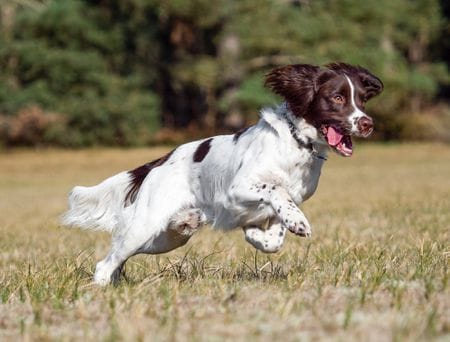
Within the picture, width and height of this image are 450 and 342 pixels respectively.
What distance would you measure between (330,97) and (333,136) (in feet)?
0.85

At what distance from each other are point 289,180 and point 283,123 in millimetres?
361

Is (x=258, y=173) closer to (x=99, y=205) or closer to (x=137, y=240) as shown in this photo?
(x=137, y=240)

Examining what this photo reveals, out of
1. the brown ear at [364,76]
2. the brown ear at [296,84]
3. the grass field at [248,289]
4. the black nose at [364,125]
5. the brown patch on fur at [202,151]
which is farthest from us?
the brown patch on fur at [202,151]

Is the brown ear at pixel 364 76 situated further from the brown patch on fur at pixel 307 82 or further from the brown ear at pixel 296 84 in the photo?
the brown ear at pixel 296 84

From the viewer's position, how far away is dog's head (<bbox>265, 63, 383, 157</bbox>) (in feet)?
18.3

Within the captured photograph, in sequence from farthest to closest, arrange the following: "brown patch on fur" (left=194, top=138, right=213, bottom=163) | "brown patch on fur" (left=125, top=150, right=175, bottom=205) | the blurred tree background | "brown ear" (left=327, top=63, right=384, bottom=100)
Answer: the blurred tree background
"brown patch on fur" (left=125, top=150, right=175, bottom=205)
"brown patch on fur" (left=194, top=138, right=213, bottom=163)
"brown ear" (left=327, top=63, right=384, bottom=100)

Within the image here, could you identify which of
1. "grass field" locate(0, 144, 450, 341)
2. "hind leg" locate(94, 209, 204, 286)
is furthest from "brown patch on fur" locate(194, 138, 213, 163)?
Result: "grass field" locate(0, 144, 450, 341)

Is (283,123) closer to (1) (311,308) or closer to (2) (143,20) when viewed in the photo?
(1) (311,308)

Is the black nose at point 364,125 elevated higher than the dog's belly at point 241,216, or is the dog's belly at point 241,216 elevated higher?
the black nose at point 364,125

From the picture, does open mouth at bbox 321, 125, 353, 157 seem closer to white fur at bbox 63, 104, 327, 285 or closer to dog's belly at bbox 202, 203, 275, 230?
white fur at bbox 63, 104, 327, 285

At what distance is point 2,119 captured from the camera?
3503 centimetres

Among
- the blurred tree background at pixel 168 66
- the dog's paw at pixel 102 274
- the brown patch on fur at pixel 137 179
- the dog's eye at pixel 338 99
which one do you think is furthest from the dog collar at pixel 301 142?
the blurred tree background at pixel 168 66

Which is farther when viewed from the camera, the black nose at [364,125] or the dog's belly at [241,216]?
the dog's belly at [241,216]

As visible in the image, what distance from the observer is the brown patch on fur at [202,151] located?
6.16m
